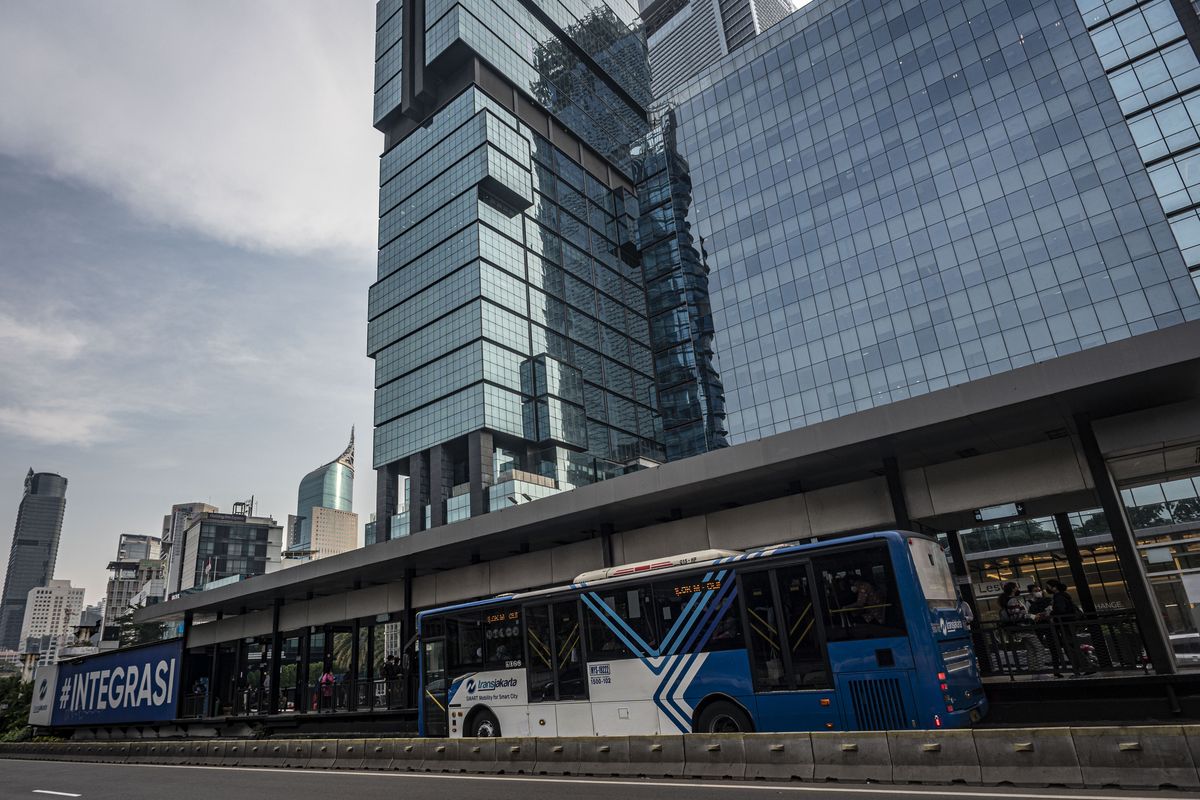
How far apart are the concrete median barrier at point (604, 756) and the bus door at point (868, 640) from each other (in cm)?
328

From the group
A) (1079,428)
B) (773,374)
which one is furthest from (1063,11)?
(1079,428)

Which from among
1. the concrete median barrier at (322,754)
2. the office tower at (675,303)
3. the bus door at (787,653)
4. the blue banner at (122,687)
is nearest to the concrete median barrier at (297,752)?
the concrete median barrier at (322,754)

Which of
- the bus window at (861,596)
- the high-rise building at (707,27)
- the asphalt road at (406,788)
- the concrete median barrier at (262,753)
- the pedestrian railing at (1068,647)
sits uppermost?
the high-rise building at (707,27)

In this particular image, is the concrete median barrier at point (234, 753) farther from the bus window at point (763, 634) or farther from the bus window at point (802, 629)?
the bus window at point (802, 629)

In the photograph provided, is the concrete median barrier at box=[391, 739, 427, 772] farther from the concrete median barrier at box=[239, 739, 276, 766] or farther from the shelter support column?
the shelter support column

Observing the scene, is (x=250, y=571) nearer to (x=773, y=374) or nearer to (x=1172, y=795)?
(x=773, y=374)

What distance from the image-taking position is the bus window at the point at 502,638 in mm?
15031

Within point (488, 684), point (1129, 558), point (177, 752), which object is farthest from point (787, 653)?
point (177, 752)

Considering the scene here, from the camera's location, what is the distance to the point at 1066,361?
1304 cm

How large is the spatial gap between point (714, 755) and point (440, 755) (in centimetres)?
573

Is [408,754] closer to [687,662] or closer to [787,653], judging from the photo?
[687,662]

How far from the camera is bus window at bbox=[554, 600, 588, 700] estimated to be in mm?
13805

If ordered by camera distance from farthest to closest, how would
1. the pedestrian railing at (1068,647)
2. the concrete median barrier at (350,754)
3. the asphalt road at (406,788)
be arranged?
the concrete median barrier at (350,754)
the pedestrian railing at (1068,647)
the asphalt road at (406,788)

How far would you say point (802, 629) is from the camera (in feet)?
37.2
